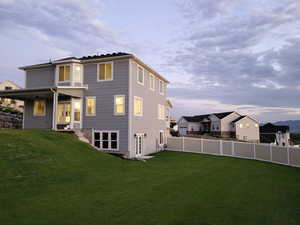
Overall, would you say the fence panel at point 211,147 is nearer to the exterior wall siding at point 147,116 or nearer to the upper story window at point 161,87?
the exterior wall siding at point 147,116

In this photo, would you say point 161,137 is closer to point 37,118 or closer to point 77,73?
point 77,73

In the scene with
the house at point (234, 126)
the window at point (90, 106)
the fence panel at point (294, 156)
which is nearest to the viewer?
the fence panel at point (294, 156)

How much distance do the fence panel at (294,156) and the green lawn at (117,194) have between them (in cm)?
492

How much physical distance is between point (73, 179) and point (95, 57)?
13.9 metres

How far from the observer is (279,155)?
1844cm

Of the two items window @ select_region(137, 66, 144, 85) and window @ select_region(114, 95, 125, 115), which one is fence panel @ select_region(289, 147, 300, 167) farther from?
window @ select_region(137, 66, 144, 85)

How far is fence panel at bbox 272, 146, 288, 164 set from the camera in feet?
58.9

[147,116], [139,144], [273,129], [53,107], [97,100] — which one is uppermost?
[97,100]

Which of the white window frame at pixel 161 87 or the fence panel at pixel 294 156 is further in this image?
the white window frame at pixel 161 87

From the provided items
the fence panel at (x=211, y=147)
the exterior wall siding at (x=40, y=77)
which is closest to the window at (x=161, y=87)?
the fence panel at (x=211, y=147)

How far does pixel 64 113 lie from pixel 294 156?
19774mm

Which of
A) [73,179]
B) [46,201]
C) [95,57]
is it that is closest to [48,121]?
[95,57]

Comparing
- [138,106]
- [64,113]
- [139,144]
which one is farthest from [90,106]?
[139,144]

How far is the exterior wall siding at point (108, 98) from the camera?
19.2 metres
